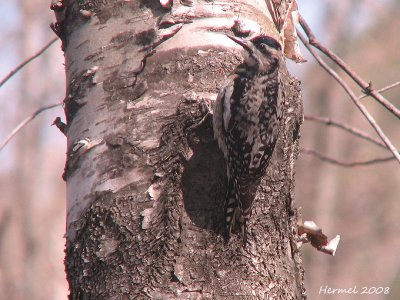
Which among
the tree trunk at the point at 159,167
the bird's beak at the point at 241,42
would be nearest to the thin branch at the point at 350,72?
the tree trunk at the point at 159,167

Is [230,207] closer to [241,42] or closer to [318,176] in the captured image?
[241,42]

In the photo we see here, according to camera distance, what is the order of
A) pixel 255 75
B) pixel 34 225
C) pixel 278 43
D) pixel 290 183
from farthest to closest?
1. pixel 34 225
2. pixel 255 75
3. pixel 278 43
4. pixel 290 183

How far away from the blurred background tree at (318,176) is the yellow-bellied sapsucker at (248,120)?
817 centimetres

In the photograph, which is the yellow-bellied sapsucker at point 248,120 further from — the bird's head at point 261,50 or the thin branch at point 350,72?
the thin branch at point 350,72

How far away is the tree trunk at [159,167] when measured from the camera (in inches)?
111

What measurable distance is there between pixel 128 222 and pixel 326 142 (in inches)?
597

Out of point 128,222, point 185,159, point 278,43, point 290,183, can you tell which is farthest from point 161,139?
point 278,43

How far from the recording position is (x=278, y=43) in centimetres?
370

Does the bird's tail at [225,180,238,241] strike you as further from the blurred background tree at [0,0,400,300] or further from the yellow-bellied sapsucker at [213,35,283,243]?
the blurred background tree at [0,0,400,300]

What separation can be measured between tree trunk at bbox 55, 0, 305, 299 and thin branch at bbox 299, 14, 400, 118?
0.46 meters

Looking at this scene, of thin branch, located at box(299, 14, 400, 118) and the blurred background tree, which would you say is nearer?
thin branch, located at box(299, 14, 400, 118)

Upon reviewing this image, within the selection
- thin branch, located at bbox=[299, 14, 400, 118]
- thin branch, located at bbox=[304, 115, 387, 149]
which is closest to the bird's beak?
thin branch, located at bbox=[299, 14, 400, 118]

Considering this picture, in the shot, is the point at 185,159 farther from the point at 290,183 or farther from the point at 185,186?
the point at 290,183

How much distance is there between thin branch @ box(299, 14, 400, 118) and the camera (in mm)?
3492
